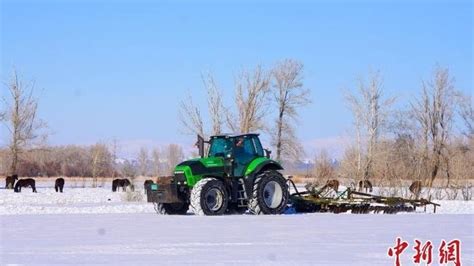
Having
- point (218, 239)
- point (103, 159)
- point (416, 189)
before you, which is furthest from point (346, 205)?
point (103, 159)

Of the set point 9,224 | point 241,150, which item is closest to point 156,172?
point 241,150

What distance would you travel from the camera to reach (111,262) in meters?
9.53

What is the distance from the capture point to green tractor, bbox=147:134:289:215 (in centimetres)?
1952

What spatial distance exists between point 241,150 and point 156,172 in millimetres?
51766

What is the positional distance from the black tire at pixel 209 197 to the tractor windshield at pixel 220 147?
113cm

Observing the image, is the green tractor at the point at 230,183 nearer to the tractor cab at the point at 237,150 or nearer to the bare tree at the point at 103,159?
the tractor cab at the point at 237,150

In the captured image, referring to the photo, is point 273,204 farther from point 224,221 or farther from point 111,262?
point 111,262

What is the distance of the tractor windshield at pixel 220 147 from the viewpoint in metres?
20.4

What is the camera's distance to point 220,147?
20.6 meters

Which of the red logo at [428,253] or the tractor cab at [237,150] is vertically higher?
the tractor cab at [237,150]

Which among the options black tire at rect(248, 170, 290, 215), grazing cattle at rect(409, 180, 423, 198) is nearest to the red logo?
black tire at rect(248, 170, 290, 215)

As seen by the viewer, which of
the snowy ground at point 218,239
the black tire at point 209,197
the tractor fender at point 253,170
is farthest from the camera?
the tractor fender at point 253,170

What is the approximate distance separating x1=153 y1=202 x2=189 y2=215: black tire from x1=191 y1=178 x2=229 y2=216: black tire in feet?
4.11

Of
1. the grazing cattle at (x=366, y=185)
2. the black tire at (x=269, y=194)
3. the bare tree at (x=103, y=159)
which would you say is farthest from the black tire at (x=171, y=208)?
the bare tree at (x=103, y=159)
